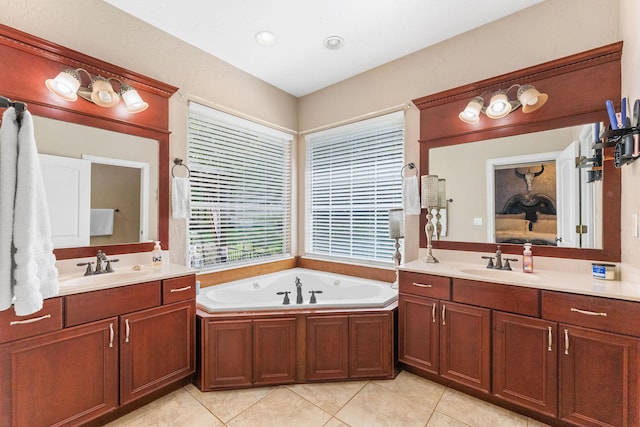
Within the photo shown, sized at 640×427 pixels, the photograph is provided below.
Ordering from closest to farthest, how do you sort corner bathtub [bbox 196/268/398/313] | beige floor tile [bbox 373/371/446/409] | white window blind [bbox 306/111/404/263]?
1. beige floor tile [bbox 373/371/446/409]
2. corner bathtub [bbox 196/268/398/313]
3. white window blind [bbox 306/111/404/263]

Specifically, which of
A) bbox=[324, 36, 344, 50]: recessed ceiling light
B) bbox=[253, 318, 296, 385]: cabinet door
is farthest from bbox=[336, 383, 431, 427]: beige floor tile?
bbox=[324, 36, 344, 50]: recessed ceiling light

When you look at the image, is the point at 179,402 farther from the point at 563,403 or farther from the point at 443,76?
the point at 443,76

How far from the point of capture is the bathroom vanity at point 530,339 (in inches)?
56.6

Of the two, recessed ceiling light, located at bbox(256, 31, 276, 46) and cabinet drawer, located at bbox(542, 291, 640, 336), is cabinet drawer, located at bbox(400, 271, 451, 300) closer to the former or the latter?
cabinet drawer, located at bbox(542, 291, 640, 336)

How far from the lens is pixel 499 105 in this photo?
7.14ft

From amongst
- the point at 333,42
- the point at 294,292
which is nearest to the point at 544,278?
the point at 294,292

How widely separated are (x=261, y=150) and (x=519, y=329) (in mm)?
2852

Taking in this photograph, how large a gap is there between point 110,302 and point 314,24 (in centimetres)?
249

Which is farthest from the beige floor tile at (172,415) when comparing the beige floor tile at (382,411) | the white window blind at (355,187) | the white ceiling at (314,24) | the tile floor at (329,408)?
the white ceiling at (314,24)

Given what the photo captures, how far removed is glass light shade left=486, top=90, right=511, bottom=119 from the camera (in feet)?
7.09

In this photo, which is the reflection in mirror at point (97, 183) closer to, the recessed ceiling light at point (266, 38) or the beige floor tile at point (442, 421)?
the recessed ceiling light at point (266, 38)

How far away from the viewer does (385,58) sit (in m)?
2.77

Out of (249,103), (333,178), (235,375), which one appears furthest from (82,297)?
(333,178)

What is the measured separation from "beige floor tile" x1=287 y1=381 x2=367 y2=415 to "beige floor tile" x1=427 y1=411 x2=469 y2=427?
51 cm
